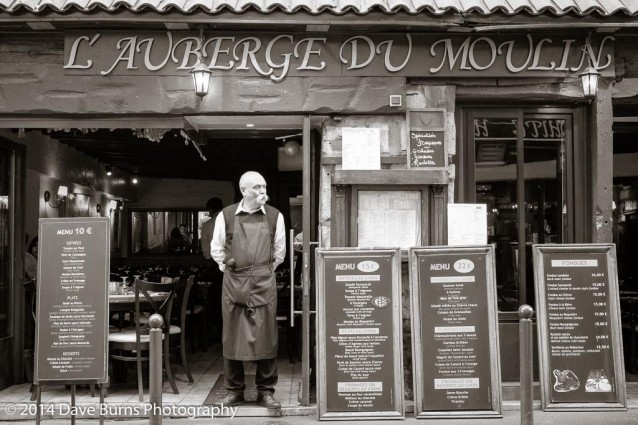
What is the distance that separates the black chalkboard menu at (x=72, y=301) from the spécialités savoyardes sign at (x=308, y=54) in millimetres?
1793

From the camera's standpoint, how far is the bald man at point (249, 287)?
6.21 metres

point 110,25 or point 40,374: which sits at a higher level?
point 110,25

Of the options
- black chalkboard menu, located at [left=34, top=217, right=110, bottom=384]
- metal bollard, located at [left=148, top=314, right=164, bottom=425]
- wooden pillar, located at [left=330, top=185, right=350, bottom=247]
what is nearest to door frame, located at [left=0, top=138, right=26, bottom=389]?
black chalkboard menu, located at [left=34, top=217, right=110, bottom=384]

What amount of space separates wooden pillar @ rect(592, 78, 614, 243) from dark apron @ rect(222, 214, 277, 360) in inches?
125

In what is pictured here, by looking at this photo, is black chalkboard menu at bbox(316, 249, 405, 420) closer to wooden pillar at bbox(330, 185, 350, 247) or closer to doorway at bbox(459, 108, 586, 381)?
wooden pillar at bbox(330, 185, 350, 247)

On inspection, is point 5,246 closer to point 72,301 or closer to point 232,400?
point 72,301

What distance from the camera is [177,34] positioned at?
6.49 metres

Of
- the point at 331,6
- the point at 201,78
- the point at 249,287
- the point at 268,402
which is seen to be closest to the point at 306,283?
the point at 249,287

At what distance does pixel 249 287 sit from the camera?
6.21 metres

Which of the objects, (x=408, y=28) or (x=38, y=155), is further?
(x=38, y=155)

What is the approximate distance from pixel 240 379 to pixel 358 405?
48.9 inches

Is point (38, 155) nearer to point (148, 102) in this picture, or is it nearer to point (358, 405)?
point (148, 102)

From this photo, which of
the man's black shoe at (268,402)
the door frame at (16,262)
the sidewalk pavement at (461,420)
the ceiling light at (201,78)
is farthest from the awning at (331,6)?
the sidewalk pavement at (461,420)

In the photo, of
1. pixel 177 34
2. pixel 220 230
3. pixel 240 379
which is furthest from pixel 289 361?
A: pixel 177 34
